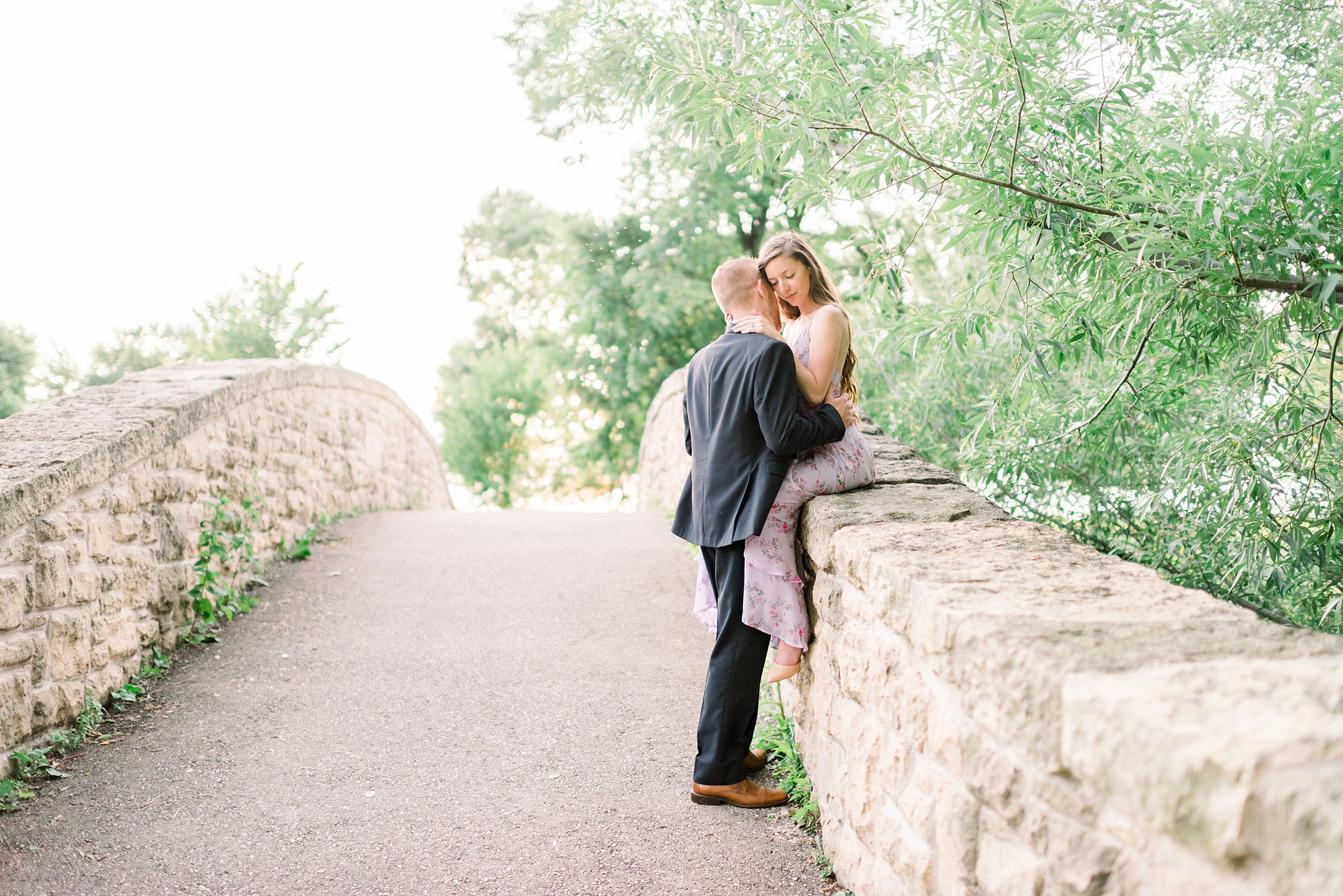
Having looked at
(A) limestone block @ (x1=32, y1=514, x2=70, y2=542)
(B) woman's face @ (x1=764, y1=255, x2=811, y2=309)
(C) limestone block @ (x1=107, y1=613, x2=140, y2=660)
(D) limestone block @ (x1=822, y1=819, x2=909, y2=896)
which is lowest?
(D) limestone block @ (x1=822, y1=819, x2=909, y2=896)

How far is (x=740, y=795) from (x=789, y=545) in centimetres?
92

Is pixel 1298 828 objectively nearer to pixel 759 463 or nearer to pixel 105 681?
pixel 759 463

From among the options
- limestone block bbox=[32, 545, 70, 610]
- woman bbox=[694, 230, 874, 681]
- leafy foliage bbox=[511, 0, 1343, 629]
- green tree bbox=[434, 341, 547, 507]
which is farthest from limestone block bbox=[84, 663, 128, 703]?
green tree bbox=[434, 341, 547, 507]

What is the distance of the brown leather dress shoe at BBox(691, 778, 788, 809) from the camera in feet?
9.68

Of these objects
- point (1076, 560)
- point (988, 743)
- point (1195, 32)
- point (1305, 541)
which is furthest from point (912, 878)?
point (1195, 32)

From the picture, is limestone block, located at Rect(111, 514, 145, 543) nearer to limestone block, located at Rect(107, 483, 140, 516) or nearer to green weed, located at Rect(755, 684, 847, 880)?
limestone block, located at Rect(107, 483, 140, 516)

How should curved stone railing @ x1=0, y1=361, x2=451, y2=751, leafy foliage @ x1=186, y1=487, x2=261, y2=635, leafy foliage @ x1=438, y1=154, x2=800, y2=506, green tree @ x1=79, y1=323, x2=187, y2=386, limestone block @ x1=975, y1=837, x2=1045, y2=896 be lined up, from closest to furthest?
limestone block @ x1=975, y1=837, x2=1045, y2=896 → curved stone railing @ x1=0, y1=361, x2=451, y2=751 → leafy foliage @ x1=186, y1=487, x2=261, y2=635 → leafy foliage @ x1=438, y1=154, x2=800, y2=506 → green tree @ x1=79, y1=323, x2=187, y2=386

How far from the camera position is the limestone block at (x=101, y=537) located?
136 inches

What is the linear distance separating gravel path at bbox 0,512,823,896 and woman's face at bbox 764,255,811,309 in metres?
1.84

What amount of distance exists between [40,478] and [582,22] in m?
A: 3.52

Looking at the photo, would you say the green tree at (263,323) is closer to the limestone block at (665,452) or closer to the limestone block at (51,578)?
the limestone block at (665,452)

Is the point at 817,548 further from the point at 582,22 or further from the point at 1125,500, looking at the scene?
the point at 582,22

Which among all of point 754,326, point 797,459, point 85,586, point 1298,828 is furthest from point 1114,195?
point 85,586

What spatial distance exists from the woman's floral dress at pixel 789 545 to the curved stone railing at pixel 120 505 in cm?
254
